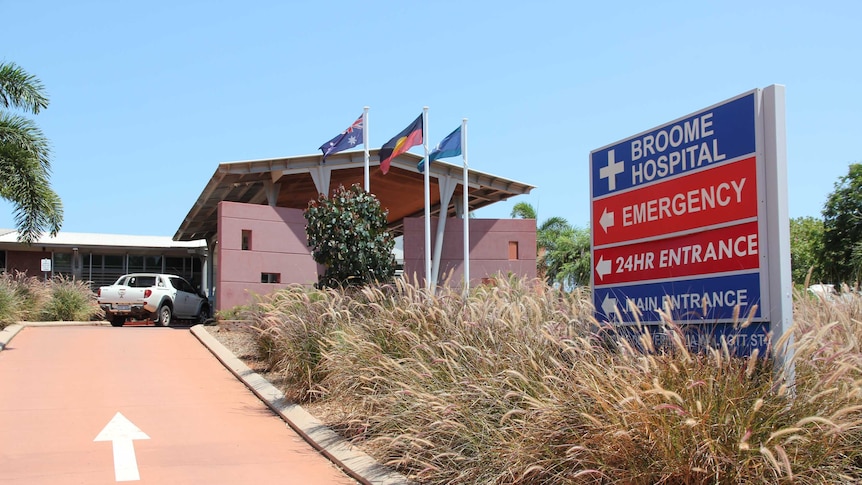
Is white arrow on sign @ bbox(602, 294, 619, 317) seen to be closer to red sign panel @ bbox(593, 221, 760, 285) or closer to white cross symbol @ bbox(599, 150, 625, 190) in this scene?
red sign panel @ bbox(593, 221, 760, 285)

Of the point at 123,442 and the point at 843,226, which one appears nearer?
the point at 123,442

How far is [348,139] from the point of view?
71.3ft

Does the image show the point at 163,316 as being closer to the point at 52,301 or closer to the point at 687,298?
the point at 52,301

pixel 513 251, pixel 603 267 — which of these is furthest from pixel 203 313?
pixel 603 267

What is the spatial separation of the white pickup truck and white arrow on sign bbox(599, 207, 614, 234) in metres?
19.0

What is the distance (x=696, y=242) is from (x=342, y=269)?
805cm

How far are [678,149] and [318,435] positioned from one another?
499 centimetres

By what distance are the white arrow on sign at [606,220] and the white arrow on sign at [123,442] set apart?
4.98 metres

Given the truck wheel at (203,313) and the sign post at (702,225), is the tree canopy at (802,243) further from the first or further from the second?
the sign post at (702,225)

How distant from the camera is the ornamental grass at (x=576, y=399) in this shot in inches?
187

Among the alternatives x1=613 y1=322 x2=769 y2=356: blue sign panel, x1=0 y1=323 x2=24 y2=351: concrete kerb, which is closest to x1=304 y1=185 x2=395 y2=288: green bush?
x1=0 y1=323 x2=24 y2=351: concrete kerb

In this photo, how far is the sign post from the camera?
573 cm

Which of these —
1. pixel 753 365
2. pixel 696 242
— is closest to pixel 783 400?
pixel 753 365

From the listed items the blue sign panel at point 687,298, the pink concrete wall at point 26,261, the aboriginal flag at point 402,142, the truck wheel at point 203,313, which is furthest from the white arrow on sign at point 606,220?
the pink concrete wall at point 26,261
